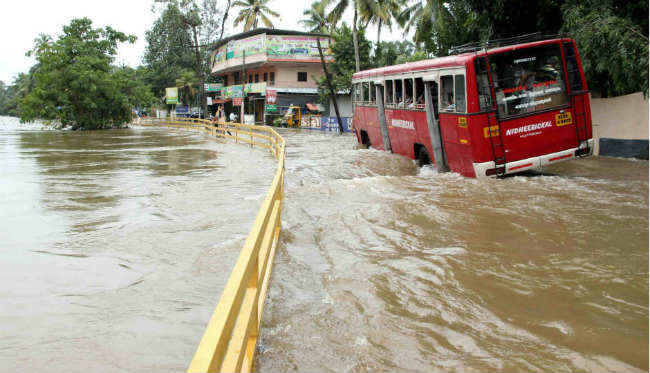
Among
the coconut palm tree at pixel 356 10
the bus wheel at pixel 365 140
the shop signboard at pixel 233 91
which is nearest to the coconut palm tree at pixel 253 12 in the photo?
the shop signboard at pixel 233 91

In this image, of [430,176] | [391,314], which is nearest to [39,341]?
[391,314]

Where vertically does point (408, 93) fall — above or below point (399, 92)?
below

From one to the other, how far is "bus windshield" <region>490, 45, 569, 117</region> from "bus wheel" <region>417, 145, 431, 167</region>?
11.8 feet

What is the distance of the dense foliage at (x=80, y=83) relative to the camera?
4431 cm

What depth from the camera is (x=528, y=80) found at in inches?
432

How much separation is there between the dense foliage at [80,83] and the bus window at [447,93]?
128ft

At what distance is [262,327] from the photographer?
452 cm

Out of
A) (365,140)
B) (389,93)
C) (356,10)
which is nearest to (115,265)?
(389,93)

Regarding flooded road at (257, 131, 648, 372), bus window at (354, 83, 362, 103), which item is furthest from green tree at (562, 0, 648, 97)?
bus window at (354, 83, 362, 103)

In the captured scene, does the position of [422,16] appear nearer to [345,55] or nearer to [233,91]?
[345,55]

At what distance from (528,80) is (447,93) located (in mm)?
1687

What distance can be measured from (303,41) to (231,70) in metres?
10.8

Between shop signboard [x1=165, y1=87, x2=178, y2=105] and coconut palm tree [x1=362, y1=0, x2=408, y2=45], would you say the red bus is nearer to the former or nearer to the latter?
coconut palm tree [x1=362, y1=0, x2=408, y2=45]

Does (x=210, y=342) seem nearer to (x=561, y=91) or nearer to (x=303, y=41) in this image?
(x=561, y=91)
